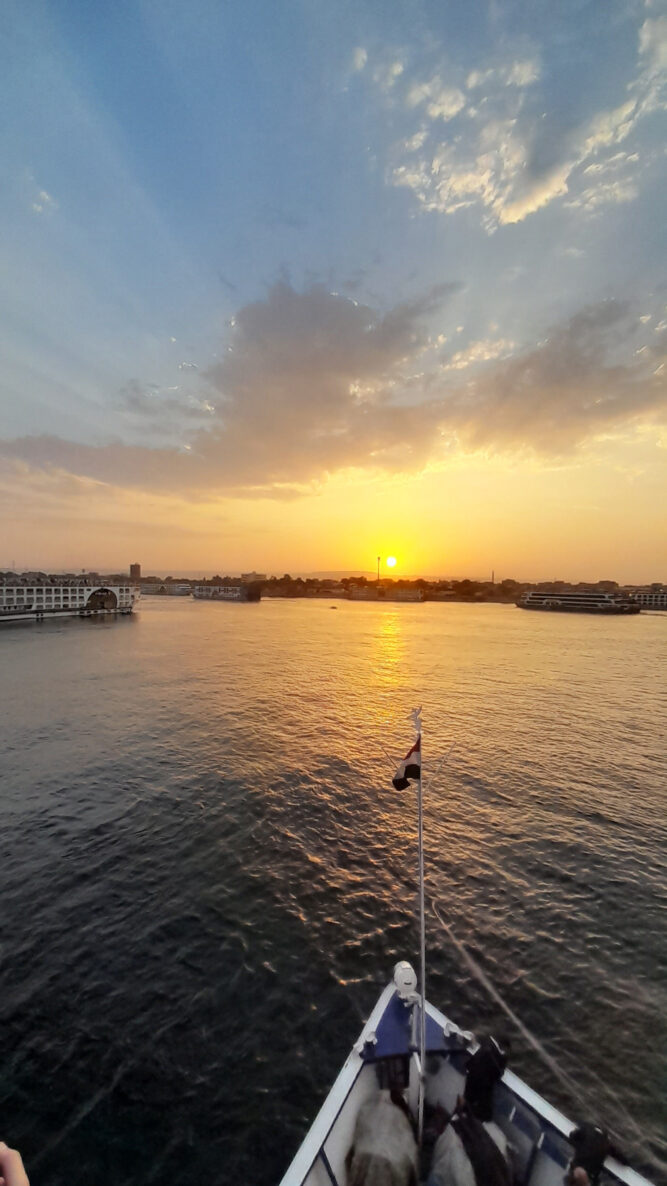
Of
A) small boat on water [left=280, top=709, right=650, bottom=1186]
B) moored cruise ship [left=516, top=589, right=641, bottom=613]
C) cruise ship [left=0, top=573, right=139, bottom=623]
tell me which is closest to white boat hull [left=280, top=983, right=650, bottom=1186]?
small boat on water [left=280, top=709, right=650, bottom=1186]

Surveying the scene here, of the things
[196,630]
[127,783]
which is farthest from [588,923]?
[196,630]

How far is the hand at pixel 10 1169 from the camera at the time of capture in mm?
4951

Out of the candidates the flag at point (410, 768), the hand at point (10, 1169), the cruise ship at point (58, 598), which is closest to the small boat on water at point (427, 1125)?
the hand at point (10, 1169)

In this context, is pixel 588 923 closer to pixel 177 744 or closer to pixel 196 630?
pixel 177 744

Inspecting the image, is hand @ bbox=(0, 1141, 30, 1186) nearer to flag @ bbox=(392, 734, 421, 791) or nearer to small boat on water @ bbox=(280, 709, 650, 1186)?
small boat on water @ bbox=(280, 709, 650, 1186)

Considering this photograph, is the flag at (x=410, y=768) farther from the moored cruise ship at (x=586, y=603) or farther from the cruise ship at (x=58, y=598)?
the moored cruise ship at (x=586, y=603)

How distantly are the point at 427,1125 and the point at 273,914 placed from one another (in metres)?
7.81

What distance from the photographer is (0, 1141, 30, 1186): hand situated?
495 cm

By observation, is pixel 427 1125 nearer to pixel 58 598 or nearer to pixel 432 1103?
pixel 432 1103

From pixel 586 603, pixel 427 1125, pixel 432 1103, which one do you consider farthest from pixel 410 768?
pixel 586 603

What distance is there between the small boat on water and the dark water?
2372 mm

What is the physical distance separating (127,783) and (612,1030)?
22482mm

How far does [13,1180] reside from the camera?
4.95 meters

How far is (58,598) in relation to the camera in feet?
418
